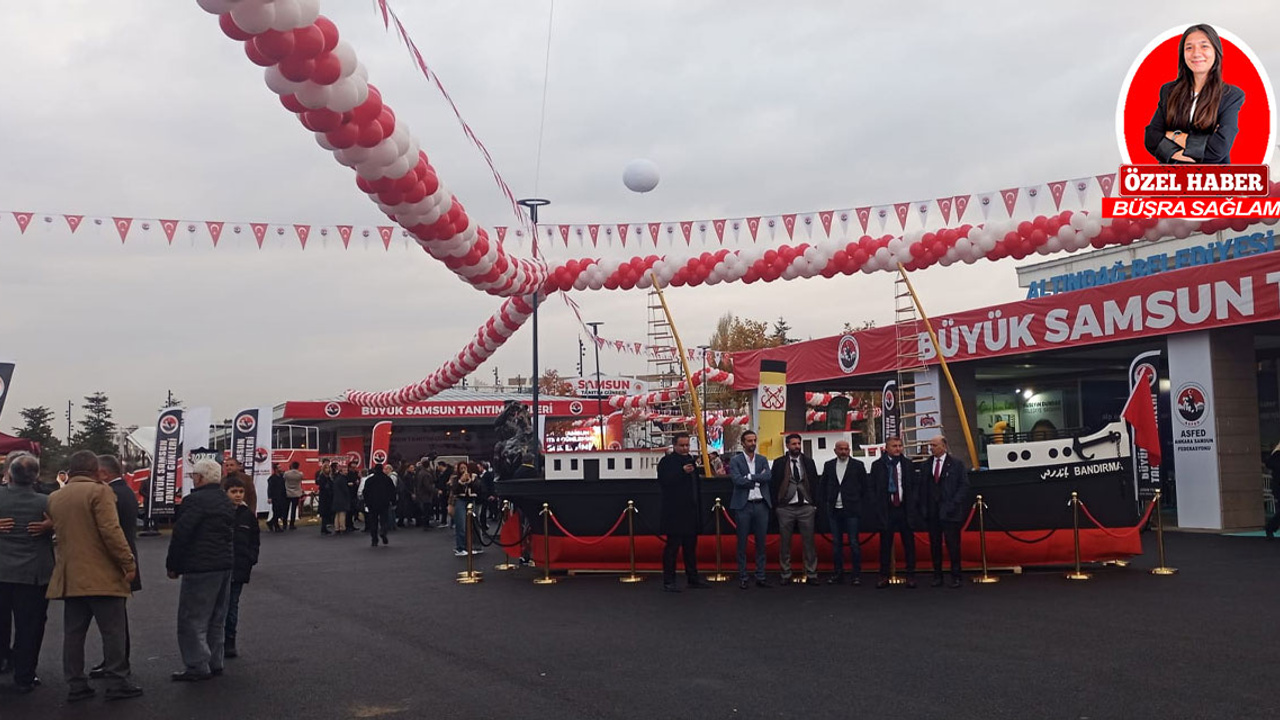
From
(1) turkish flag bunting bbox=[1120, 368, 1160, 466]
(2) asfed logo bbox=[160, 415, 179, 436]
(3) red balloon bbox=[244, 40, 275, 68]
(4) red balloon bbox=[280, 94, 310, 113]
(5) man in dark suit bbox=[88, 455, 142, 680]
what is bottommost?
(5) man in dark suit bbox=[88, 455, 142, 680]

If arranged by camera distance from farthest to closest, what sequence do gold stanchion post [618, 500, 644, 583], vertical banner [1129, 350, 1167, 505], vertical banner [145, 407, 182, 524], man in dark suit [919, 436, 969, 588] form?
vertical banner [145, 407, 182, 524], vertical banner [1129, 350, 1167, 505], gold stanchion post [618, 500, 644, 583], man in dark suit [919, 436, 969, 588]

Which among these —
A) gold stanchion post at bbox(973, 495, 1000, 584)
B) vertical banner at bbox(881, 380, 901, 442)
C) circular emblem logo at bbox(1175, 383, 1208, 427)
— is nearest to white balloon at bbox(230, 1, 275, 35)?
gold stanchion post at bbox(973, 495, 1000, 584)

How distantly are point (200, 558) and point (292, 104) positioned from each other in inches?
149

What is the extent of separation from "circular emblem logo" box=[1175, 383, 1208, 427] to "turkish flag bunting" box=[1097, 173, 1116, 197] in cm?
482

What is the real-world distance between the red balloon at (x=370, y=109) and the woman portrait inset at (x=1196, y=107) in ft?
28.5

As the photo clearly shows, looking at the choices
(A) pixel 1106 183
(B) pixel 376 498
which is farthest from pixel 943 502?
(B) pixel 376 498

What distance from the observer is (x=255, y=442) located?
2819cm

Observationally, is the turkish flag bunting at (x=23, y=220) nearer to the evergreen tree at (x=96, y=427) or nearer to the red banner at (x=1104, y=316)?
the red banner at (x=1104, y=316)

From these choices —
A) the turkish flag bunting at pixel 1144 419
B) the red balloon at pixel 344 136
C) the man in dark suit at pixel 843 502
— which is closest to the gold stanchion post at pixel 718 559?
the man in dark suit at pixel 843 502

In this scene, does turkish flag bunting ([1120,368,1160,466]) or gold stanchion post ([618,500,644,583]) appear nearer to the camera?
gold stanchion post ([618,500,644,583])

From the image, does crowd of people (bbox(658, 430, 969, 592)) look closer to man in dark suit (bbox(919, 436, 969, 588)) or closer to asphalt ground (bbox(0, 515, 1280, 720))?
man in dark suit (bbox(919, 436, 969, 588))

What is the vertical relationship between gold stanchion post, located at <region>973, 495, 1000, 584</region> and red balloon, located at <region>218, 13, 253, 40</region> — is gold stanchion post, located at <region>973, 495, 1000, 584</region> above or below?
below

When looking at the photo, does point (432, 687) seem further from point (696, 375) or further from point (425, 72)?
point (696, 375)

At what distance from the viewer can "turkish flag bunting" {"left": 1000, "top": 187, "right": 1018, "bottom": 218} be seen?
16.2m
